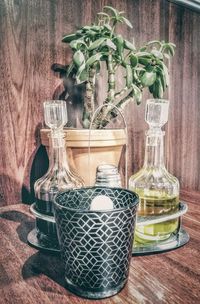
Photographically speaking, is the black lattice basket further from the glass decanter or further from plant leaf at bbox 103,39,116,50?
plant leaf at bbox 103,39,116,50

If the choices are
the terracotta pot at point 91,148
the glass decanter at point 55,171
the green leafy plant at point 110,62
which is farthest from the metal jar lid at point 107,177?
the green leafy plant at point 110,62

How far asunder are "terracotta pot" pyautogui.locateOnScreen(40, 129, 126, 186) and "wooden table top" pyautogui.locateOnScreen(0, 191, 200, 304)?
27cm

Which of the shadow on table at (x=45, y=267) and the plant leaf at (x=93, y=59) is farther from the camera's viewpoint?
the plant leaf at (x=93, y=59)

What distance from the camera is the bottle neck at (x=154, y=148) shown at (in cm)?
68

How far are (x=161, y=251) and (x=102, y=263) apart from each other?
0.71 ft

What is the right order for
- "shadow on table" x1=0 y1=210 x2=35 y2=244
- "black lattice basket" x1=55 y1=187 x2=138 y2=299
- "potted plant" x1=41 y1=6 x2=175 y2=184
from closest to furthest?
"black lattice basket" x1=55 y1=187 x2=138 y2=299 < "shadow on table" x1=0 y1=210 x2=35 y2=244 < "potted plant" x1=41 y1=6 x2=175 y2=184

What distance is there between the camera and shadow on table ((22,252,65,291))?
537mm

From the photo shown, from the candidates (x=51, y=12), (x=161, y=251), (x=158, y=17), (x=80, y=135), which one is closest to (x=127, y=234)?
(x=161, y=251)

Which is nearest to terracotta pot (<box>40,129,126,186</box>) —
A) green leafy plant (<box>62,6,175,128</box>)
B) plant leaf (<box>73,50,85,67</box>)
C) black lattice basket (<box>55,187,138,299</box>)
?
green leafy plant (<box>62,6,175,128</box>)

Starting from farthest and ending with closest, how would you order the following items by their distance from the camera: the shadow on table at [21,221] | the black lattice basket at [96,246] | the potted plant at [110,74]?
the potted plant at [110,74] → the shadow on table at [21,221] → the black lattice basket at [96,246]

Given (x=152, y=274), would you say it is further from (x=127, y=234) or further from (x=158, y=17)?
(x=158, y=17)

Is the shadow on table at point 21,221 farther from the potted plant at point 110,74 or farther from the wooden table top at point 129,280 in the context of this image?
the potted plant at point 110,74

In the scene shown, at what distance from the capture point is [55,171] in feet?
2.31

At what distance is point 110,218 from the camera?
45 centimetres
